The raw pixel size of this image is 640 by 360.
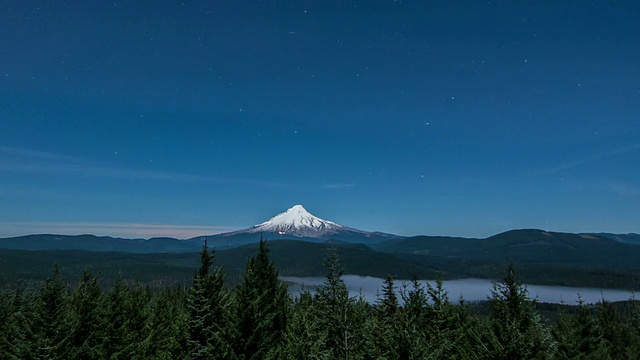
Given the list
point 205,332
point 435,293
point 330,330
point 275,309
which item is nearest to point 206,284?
point 205,332

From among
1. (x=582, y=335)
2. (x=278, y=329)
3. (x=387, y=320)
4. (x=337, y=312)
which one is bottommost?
(x=582, y=335)

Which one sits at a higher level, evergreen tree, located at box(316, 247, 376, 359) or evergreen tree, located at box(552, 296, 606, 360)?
evergreen tree, located at box(316, 247, 376, 359)

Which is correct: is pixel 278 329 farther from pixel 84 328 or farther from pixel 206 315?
pixel 84 328

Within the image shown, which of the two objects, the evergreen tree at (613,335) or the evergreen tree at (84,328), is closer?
the evergreen tree at (84,328)

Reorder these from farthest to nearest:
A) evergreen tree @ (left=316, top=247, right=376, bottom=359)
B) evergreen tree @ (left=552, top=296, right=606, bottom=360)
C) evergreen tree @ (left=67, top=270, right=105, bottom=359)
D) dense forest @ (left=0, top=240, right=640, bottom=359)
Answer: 1. evergreen tree @ (left=552, top=296, right=606, bottom=360)
2. evergreen tree @ (left=67, top=270, right=105, bottom=359)
3. evergreen tree @ (left=316, top=247, right=376, bottom=359)
4. dense forest @ (left=0, top=240, right=640, bottom=359)

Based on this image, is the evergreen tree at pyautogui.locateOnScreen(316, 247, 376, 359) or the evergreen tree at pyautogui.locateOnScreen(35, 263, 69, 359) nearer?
the evergreen tree at pyautogui.locateOnScreen(35, 263, 69, 359)

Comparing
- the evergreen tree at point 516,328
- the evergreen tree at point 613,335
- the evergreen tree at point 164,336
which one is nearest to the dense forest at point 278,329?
the evergreen tree at point 516,328

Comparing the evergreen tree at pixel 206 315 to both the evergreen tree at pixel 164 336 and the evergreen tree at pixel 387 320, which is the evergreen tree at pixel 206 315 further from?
the evergreen tree at pixel 387 320

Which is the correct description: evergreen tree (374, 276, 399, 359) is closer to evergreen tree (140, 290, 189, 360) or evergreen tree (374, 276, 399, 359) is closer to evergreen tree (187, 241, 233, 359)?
evergreen tree (187, 241, 233, 359)

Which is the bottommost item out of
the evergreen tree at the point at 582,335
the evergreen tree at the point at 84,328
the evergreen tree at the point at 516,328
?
the evergreen tree at the point at 582,335

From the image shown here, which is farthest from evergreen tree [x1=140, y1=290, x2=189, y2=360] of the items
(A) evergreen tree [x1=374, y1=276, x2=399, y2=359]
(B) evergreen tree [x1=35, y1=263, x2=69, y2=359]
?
(A) evergreen tree [x1=374, y1=276, x2=399, y2=359]

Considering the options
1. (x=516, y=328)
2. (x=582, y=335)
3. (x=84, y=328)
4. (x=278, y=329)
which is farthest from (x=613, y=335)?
(x=84, y=328)

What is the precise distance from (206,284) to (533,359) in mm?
19059

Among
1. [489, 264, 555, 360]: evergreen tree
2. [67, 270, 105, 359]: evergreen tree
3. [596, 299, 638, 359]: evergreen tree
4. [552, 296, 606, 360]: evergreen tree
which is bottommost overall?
[596, 299, 638, 359]: evergreen tree
